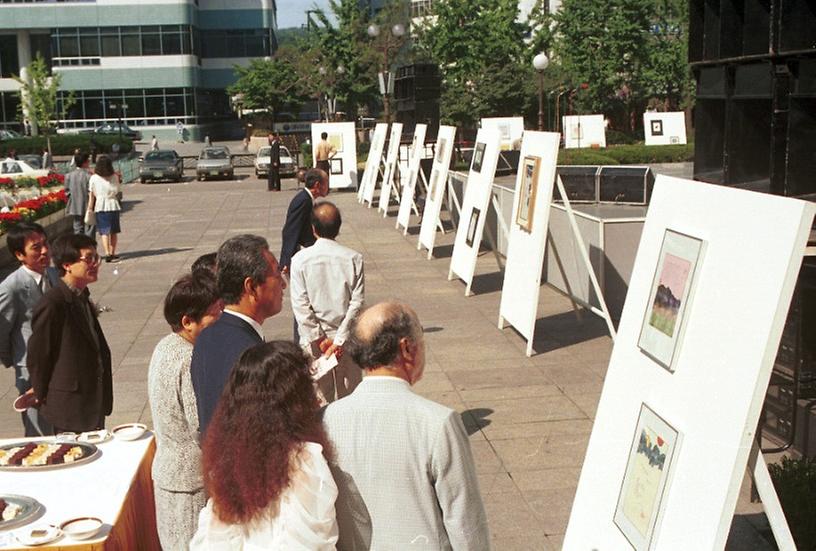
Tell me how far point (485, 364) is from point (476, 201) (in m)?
4.13

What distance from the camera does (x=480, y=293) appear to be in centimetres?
1620

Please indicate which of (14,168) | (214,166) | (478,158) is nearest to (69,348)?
(478,158)

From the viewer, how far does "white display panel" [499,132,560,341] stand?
39.2ft

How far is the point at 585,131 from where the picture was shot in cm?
5100

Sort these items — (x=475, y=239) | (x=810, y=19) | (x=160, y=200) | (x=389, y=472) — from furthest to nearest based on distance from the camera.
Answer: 1. (x=160, y=200)
2. (x=475, y=239)
3. (x=810, y=19)
4. (x=389, y=472)

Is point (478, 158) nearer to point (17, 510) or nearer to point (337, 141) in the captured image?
point (17, 510)

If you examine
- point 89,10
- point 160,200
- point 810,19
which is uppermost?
point 89,10

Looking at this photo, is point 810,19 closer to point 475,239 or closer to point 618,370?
point 618,370

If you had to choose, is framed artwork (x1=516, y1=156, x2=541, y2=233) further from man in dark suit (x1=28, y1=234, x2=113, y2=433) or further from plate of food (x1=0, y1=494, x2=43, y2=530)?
plate of food (x1=0, y1=494, x2=43, y2=530)

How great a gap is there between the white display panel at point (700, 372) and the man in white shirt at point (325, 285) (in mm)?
3141

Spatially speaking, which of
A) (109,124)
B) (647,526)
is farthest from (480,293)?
(109,124)

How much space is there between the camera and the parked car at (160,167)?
4562 cm

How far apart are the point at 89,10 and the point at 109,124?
8.93m

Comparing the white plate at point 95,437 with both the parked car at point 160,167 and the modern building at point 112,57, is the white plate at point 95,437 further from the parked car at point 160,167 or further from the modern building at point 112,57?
the modern building at point 112,57
